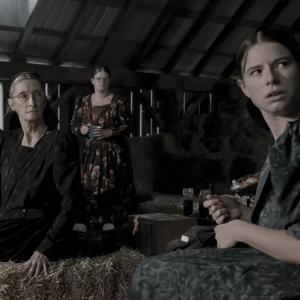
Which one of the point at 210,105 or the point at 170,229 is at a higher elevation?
the point at 210,105

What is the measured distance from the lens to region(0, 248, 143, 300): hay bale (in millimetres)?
2400

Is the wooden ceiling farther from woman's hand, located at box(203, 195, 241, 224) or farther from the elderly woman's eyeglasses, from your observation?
woman's hand, located at box(203, 195, 241, 224)

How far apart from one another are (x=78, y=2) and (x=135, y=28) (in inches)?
41.4

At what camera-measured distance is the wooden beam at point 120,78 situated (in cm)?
623

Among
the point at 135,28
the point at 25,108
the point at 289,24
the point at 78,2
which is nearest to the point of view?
the point at 25,108

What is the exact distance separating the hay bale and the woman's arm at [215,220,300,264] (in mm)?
1284

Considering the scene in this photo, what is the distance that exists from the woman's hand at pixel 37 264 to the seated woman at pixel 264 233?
111 centimetres

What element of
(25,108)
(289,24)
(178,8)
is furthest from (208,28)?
(25,108)

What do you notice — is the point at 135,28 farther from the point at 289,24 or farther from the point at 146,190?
the point at 289,24

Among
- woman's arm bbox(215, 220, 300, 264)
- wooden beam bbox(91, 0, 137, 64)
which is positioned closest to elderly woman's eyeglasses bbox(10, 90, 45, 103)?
woman's arm bbox(215, 220, 300, 264)

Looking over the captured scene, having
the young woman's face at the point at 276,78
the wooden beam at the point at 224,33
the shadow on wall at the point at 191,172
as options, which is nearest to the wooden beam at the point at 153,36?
the wooden beam at the point at 224,33

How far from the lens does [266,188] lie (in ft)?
4.50

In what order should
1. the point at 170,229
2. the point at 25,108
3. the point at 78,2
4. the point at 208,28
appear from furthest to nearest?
the point at 208,28 < the point at 78,2 < the point at 170,229 < the point at 25,108

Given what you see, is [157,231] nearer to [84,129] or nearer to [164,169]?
[84,129]
